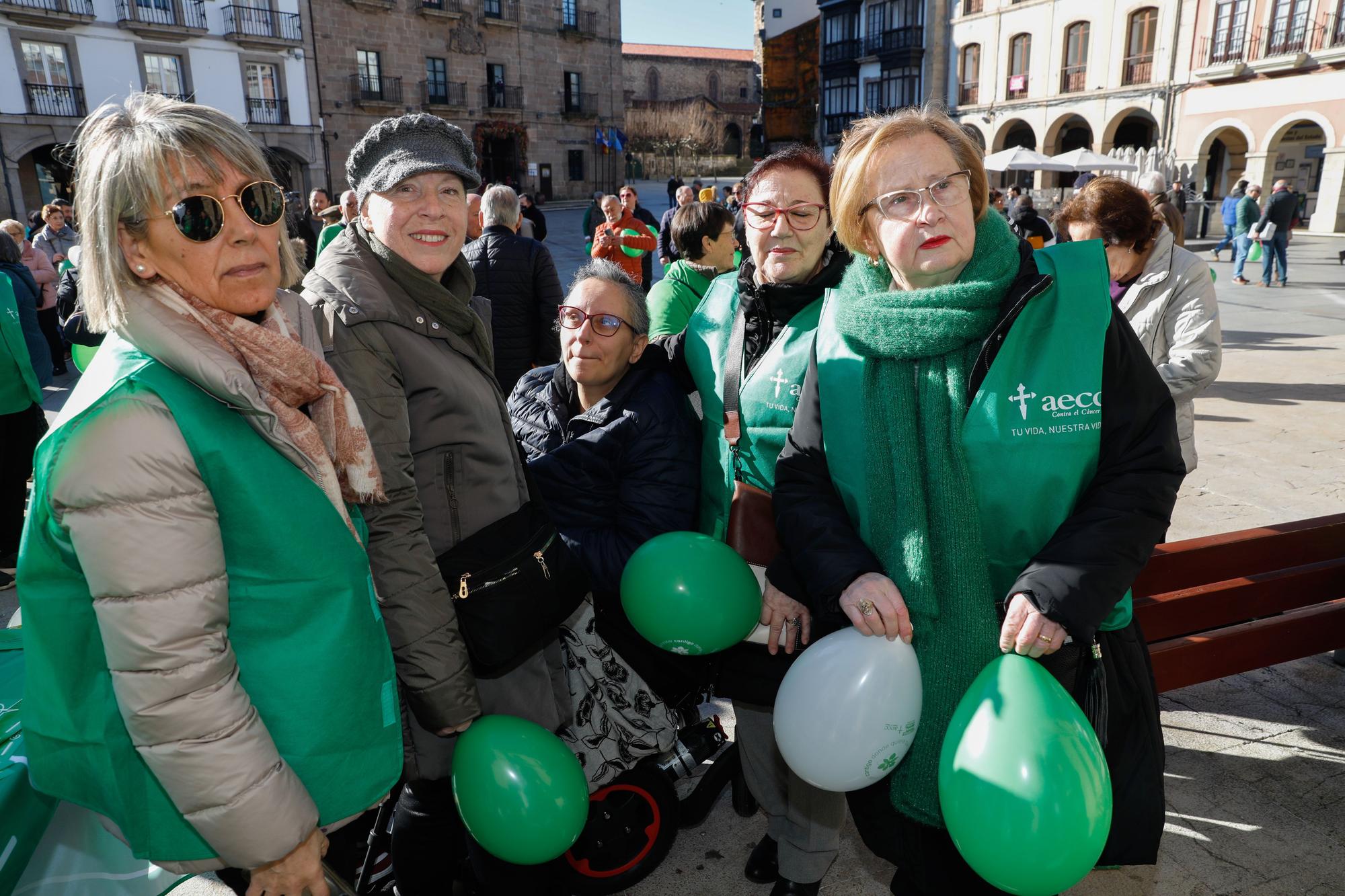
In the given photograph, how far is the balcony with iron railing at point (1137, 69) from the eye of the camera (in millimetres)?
25031

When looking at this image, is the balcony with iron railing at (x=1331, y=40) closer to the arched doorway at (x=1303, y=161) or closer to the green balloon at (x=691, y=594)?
the arched doorway at (x=1303, y=161)

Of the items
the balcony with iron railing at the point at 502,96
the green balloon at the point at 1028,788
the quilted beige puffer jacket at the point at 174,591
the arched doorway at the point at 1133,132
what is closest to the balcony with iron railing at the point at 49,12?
the balcony with iron railing at the point at 502,96

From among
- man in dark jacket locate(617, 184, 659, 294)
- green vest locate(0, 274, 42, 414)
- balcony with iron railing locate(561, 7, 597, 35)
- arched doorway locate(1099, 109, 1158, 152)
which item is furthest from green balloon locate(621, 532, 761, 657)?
balcony with iron railing locate(561, 7, 597, 35)

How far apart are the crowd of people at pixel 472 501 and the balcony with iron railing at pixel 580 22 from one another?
35.8 meters

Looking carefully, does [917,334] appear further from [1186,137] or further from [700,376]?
[1186,137]

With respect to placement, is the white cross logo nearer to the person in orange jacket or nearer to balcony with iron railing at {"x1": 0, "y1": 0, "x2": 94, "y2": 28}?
the person in orange jacket

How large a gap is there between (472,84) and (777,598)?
33.8 m

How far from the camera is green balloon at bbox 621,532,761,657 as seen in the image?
77.4 inches

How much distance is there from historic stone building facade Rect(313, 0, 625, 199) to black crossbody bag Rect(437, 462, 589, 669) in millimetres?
29553

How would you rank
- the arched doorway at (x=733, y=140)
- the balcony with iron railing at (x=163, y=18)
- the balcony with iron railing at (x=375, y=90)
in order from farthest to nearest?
1. the arched doorway at (x=733, y=140)
2. the balcony with iron railing at (x=375, y=90)
3. the balcony with iron railing at (x=163, y=18)

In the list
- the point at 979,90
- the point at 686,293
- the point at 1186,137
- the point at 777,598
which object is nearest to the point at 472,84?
the point at 979,90

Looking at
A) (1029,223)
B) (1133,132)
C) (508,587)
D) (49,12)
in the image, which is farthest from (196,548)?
(1133,132)

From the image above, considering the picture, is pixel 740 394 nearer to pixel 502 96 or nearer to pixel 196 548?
pixel 196 548

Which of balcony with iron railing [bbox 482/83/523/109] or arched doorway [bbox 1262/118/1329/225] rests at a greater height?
balcony with iron railing [bbox 482/83/523/109]
